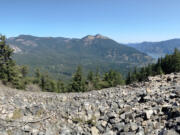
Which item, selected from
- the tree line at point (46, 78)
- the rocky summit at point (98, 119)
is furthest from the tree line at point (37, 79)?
the rocky summit at point (98, 119)

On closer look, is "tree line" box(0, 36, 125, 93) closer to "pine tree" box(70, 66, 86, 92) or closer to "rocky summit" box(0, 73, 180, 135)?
"pine tree" box(70, 66, 86, 92)

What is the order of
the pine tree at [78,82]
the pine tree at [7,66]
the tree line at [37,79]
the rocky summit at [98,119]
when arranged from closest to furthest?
the rocky summit at [98,119] → the pine tree at [7,66] → the tree line at [37,79] → the pine tree at [78,82]

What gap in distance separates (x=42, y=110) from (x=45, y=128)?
6.40 ft

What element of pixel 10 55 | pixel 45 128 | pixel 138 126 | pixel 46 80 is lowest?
pixel 46 80

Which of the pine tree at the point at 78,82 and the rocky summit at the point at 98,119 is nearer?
the rocky summit at the point at 98,119

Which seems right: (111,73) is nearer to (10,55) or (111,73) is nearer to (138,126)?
(10,55)

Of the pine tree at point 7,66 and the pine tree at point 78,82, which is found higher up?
the pine tree at point 7,66

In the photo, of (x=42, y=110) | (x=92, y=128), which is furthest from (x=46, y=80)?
(x=92, y=128)

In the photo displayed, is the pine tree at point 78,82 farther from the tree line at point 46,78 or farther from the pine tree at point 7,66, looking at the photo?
the pine tree at point 7,66

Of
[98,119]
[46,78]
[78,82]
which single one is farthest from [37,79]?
[98,119]

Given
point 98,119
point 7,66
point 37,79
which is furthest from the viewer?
point 37,79

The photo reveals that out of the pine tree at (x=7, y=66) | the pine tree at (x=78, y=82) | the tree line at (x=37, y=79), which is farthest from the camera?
the pine tree at (x=78, y=82)

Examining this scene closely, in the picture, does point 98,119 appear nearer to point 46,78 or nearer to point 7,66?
point 7,66

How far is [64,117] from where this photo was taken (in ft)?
28.8
